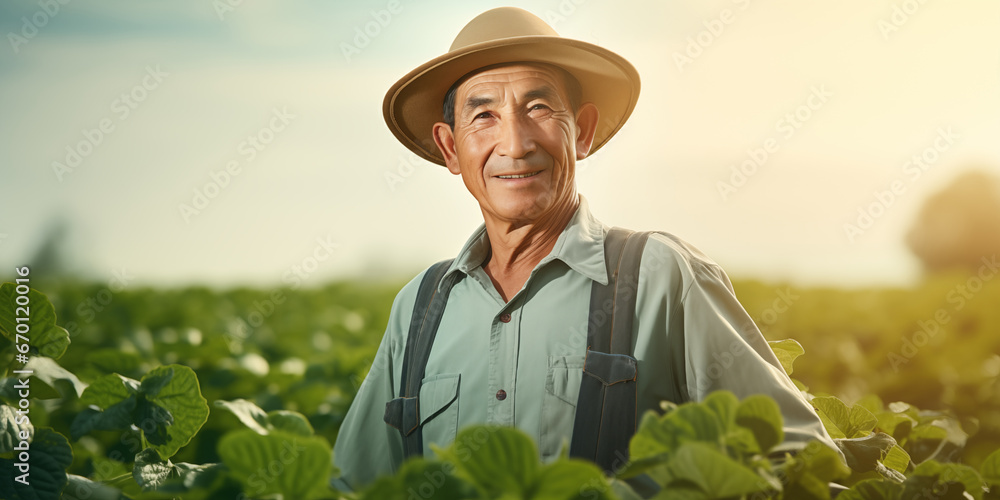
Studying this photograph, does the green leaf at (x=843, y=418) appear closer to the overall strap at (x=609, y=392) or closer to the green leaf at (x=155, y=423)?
the overall strap at (x=609, y=392)

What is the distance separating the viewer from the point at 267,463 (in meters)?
0.81

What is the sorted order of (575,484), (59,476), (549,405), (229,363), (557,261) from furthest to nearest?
1. (229,363)
2. (557,261)
3. (549,405)
4. (59,476)
5. (575,484)

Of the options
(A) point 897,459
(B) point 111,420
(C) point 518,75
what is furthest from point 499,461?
(C) point 518,75

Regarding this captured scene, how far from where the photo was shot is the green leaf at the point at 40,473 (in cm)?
109

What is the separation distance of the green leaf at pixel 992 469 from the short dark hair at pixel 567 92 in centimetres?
147

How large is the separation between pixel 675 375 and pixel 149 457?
1.21 m

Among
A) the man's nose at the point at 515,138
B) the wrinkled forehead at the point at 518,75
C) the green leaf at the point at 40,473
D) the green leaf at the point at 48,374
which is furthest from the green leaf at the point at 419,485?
the wrinkled forehead at the point at 518,75

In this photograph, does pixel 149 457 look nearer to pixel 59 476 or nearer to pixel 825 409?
pixel 59 476

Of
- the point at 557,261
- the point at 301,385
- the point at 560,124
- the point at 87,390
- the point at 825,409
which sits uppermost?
the point at 560,124

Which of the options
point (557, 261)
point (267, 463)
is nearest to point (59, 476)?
point (267, 463)

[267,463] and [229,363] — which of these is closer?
[267,463]

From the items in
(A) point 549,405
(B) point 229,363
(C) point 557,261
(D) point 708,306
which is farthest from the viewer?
(B) point 229,363

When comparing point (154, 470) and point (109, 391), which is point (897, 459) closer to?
point (154, 470)

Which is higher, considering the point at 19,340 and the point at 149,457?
the point at 19,340
